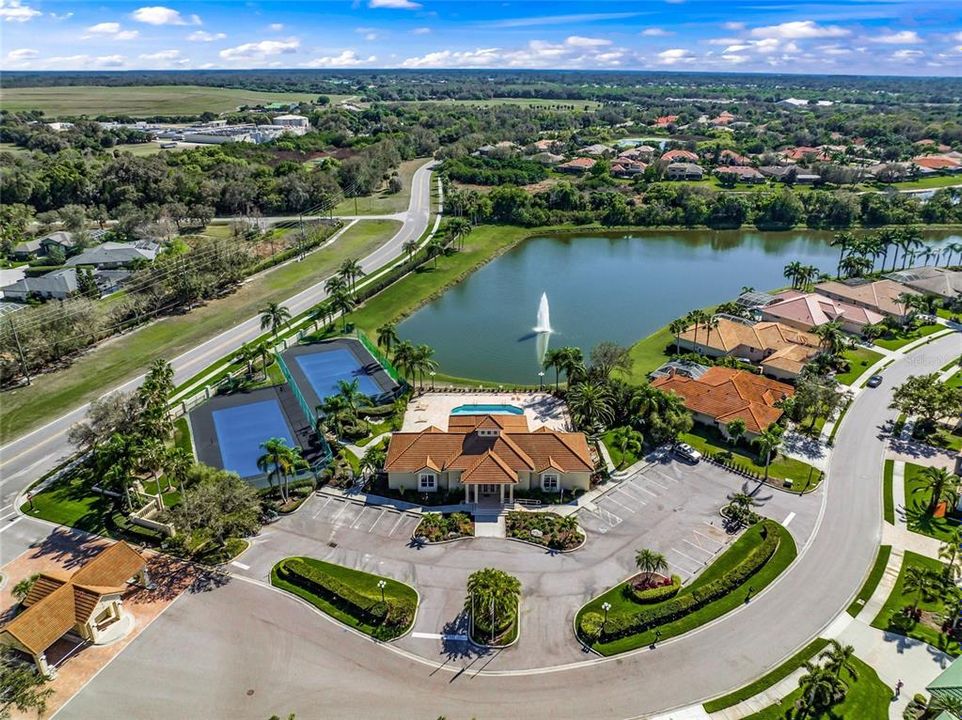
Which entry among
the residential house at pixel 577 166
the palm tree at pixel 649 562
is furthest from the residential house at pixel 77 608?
the residential house at pixel 577 166

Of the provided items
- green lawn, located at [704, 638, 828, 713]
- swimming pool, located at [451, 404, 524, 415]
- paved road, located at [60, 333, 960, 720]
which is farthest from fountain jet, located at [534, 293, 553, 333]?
green lawn, located at [704, 638, 828, 713]

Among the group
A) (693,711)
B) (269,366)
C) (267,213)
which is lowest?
(693,711)

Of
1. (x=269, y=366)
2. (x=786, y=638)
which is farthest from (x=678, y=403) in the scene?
(x=269, y=366)

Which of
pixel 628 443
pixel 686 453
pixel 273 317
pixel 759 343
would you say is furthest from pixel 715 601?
pixel 273 317

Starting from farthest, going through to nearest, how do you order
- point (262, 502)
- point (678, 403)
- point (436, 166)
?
point (436, 166) < point (678, 403) < point (262, 502)

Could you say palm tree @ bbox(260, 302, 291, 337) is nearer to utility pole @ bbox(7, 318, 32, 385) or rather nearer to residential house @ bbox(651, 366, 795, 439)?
utility pole @ bbox(7, 318, 32, 385)

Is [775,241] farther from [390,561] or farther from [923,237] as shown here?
[390,561]

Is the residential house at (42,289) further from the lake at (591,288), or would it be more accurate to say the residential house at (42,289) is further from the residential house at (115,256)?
the lake at (591,288)
